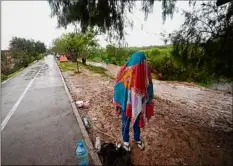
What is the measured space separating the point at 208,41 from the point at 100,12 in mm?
2830

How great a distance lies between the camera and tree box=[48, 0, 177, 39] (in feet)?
13.6

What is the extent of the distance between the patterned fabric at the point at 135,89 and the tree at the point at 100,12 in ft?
→ 3.31

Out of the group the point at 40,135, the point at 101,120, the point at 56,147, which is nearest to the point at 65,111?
the point at 101,120

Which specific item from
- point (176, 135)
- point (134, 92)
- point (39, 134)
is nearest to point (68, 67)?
point (39, 134)

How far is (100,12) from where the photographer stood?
4414 millimetres

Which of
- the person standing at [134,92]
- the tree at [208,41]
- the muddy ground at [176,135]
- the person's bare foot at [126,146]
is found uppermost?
the tree at [208,41]

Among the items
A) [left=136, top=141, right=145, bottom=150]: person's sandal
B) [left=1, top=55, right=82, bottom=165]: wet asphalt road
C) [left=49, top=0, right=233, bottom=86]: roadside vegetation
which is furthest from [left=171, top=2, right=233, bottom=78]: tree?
[left=1, top=55, right=82, bottom=165]: wet asphalt road

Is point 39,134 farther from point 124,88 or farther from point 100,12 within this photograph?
point 100,12

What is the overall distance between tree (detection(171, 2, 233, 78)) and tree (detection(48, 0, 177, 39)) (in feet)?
3.69

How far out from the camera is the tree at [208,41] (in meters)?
4.89

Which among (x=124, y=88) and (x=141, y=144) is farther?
(x=141, y=144)

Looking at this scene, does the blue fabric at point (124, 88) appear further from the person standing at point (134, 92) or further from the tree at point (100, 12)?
the tree at point (100, 12)

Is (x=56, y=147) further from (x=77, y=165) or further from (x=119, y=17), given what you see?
(x=119, y=17)

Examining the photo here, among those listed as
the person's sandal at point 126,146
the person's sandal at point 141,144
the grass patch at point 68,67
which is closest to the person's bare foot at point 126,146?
the person's sandal at point 126,146
